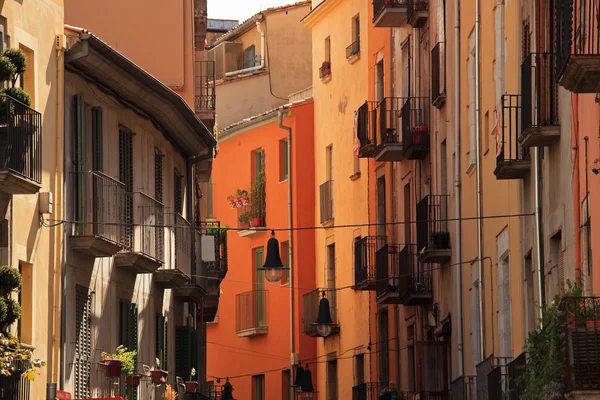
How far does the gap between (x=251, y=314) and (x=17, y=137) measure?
3186 centimetres

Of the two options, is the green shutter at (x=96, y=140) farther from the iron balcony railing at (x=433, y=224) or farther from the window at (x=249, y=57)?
the window at (x=249, y=57)

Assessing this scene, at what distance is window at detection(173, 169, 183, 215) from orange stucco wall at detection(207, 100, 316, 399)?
1385 centimetres

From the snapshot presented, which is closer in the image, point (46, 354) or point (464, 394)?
point (46, 354)

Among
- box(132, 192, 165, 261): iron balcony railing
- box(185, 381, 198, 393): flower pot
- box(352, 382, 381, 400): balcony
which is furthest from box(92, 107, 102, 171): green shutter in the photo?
box(352, 382, 381, 400): balcony

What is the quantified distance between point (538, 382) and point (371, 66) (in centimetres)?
2842

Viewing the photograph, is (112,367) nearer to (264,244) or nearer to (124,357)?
(124,357)

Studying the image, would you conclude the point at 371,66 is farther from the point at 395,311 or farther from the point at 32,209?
the point at 32,209

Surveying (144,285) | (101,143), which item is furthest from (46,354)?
(144,285)

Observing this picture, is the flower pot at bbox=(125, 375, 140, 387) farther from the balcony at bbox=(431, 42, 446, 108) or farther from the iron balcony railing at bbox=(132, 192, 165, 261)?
the balcony at bbox=(431, 42, 446, 108)

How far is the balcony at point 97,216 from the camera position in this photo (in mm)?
29875

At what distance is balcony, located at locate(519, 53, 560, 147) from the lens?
940 inches

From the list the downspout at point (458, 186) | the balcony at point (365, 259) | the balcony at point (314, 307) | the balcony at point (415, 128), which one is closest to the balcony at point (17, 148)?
the downspout at point (458, 186)

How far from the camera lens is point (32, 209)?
2806cm

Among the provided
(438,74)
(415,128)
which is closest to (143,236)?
(438,74)
